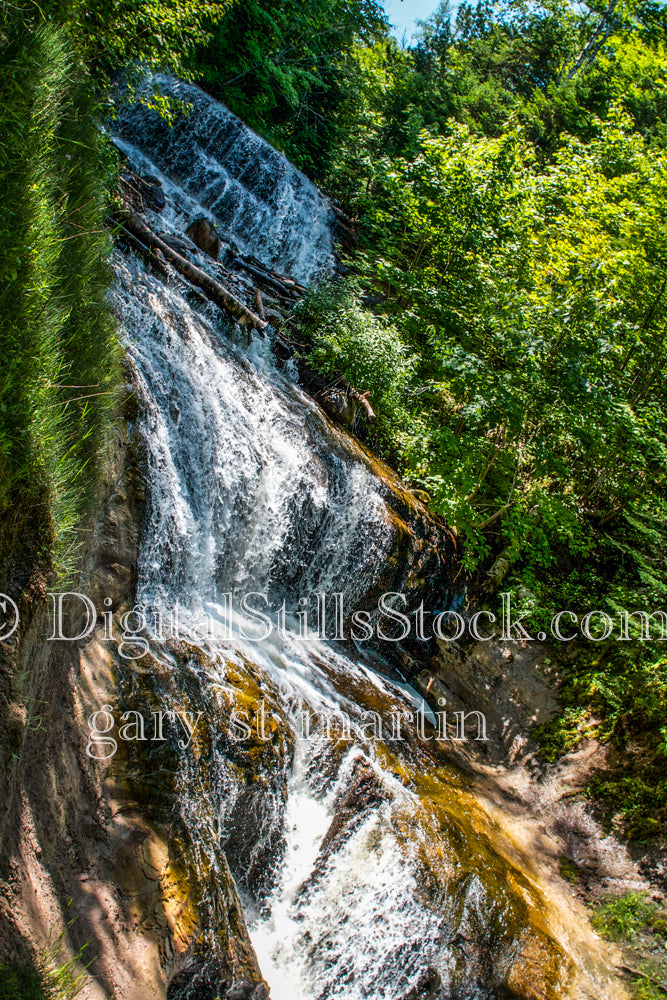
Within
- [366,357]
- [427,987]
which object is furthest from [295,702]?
[366,357]

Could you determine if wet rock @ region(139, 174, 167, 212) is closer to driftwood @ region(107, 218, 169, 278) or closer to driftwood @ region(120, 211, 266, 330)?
driftwood @ region(120, 211, 266, 330)

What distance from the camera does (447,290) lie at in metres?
9.55

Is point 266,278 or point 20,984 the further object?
point 266,278

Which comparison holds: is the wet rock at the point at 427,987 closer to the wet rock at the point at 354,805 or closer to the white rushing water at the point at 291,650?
the white rushing water at the point at 291,650

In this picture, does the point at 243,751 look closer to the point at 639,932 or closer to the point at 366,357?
the point at 639,932

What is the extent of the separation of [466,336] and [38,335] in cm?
718

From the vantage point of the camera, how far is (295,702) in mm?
5312

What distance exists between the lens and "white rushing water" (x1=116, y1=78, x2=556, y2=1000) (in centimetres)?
440

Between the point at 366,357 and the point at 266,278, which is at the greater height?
the point at 266,278

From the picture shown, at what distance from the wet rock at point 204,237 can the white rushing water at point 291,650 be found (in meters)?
3.01

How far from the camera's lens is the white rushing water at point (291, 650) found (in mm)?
4402

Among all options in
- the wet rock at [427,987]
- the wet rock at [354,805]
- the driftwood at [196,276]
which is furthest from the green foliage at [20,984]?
the driftwood at [196,276]

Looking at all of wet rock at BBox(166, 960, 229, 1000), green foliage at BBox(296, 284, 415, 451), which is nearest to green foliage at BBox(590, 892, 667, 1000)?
wet rock at BBox(166, 960, 229, 1000)

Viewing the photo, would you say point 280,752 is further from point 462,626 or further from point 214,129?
point 214,129
